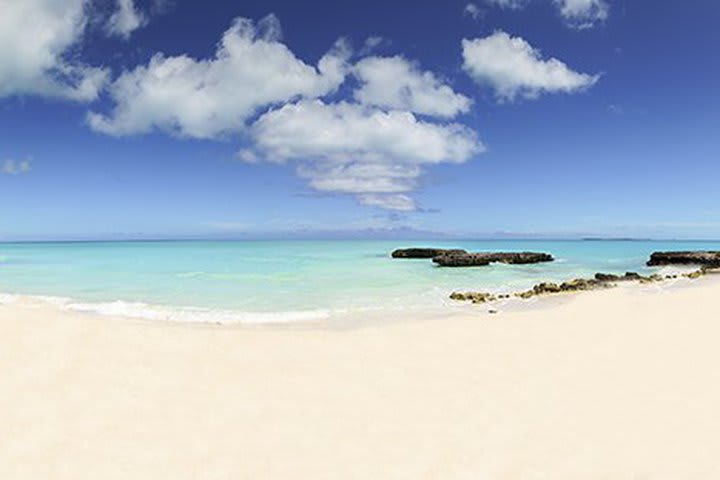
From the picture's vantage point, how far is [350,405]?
5.94 meters

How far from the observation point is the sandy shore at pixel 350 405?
4527 mm

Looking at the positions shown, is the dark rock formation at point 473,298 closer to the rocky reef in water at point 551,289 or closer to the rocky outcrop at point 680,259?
the rocky reef in water at point 551,289

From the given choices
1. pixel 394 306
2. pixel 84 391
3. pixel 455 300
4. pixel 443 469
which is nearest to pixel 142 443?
pixel 84 391

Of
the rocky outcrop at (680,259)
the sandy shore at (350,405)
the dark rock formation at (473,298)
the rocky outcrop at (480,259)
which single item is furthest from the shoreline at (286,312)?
the rocky outcrop at (680,259)

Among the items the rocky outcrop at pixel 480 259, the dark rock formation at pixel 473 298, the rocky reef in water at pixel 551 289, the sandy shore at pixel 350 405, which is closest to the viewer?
the sandy shore at pixel 350 405

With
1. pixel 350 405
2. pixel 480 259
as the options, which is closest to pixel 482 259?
pixel 480 259

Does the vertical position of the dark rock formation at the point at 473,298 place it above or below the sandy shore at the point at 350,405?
below

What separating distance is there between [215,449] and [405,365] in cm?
370

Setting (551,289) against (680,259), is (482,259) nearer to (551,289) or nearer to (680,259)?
(680,259)

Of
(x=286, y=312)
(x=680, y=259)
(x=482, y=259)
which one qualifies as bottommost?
(x=680, y=259)

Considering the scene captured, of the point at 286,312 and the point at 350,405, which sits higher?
the point at 350,405

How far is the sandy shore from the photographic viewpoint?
178 inches

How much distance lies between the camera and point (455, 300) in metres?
18.0

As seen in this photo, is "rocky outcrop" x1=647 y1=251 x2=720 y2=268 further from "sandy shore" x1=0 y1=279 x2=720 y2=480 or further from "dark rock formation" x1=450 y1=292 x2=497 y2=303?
"sandy shore" x1=0 y1=279 x2=720 y2=480
